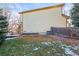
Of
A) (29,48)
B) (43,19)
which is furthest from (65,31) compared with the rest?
(29,48)

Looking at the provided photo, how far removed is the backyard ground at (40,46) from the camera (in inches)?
81.5

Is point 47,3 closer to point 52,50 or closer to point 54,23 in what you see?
point 54,23

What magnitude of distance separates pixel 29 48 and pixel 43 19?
15.0 inches

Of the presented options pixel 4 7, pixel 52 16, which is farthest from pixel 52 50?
pixel 4 7

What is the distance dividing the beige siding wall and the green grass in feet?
0.52

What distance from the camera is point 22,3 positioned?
2.10m

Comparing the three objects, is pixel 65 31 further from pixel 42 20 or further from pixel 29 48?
pixel 29 48

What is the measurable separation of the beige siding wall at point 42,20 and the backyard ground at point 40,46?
10 centimetres

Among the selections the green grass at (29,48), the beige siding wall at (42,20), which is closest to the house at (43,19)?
the beige siding wall at (42,20)

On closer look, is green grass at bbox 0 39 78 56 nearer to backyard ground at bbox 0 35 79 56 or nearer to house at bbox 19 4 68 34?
backyard ground at bbox 0 35 79 56

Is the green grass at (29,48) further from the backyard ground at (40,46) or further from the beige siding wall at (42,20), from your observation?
the beige siding wall at (42,20)

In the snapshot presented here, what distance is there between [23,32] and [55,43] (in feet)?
1.32

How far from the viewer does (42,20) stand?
2.09m

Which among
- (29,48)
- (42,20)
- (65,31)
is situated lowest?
(29,48)
